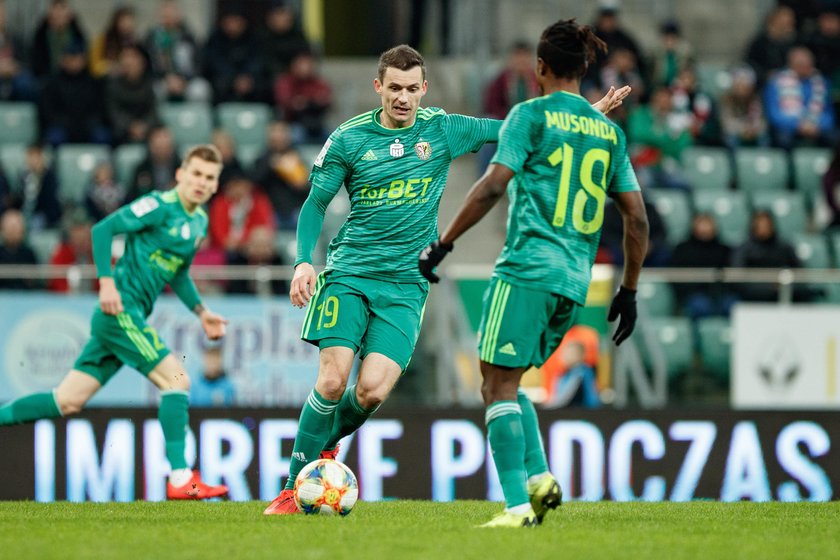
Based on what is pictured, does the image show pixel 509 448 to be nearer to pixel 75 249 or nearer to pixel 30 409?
pixel 30 409

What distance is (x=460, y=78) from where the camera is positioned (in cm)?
1797

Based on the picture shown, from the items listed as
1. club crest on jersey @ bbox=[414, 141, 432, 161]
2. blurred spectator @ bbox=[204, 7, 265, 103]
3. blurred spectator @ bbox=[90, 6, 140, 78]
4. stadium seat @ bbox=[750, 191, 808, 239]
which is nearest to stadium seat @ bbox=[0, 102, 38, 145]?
blurred spectator @ bbox=[90, 6, 140, 78]

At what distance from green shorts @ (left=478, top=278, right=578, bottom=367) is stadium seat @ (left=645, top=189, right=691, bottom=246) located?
29.4 ft

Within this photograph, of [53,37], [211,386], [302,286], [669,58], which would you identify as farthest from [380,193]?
[669,58]

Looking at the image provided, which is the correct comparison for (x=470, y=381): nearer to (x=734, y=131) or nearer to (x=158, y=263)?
(x=158, y=263)

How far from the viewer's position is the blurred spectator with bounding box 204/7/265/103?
16828mm

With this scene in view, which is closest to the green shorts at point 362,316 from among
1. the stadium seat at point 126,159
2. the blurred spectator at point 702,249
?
the blurred spectator at point 702,249

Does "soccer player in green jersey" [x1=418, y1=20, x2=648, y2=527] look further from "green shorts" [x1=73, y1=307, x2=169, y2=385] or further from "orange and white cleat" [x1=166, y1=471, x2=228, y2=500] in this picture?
"green shorts" [x1=73, y1=307, x2=169, y2=385]

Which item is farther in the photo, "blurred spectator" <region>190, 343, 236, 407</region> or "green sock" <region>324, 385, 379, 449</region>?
"blurred spectator" <region>190, 343, 236, 407</region>

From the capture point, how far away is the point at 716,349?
12766mm

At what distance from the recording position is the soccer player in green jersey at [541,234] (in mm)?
6719

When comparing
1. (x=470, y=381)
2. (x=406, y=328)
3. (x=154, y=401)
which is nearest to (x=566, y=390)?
(x=470, y=381)

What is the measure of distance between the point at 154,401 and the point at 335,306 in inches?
196

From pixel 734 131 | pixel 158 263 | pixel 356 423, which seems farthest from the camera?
pixel 734 131
